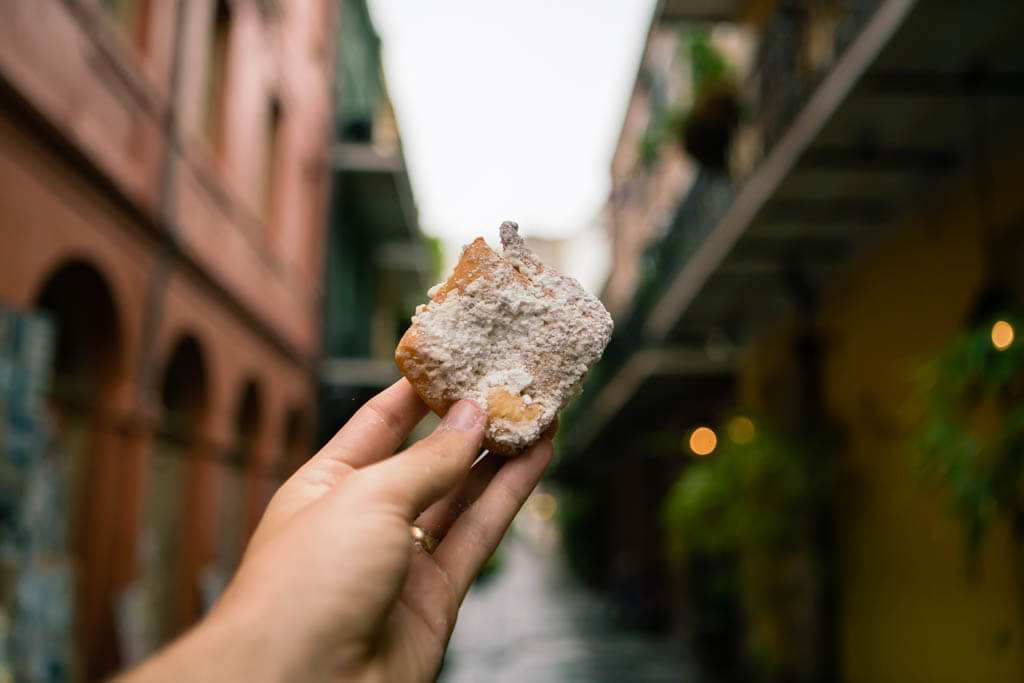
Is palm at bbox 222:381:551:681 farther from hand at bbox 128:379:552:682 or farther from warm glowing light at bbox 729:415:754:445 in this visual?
warm glowing light at bbox 729:415:754:445

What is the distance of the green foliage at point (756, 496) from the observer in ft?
28.9

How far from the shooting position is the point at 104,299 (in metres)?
7.66

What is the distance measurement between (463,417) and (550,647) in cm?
1552

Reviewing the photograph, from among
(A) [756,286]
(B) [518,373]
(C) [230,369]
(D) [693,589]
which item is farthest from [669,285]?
(B) [518,373]

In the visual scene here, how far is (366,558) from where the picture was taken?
4.94 feet

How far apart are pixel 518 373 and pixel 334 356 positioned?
45.8 ft

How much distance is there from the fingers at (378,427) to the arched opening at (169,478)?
6.95 m

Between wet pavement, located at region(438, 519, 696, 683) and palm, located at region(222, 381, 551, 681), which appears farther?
wet pavement, located at region(438, 519, 696, 683)

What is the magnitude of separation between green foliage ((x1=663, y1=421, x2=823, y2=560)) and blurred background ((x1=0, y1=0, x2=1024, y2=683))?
0.03m

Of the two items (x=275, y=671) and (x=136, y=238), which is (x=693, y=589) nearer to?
(x=136, y=238)

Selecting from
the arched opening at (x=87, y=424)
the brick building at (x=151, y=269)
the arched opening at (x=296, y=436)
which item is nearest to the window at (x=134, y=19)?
the brick building at (x=151, y=269)

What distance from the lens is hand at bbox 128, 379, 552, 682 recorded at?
134cm

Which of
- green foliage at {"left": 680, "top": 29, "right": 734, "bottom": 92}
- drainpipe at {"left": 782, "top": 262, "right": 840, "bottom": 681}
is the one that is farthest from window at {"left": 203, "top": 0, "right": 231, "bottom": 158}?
drainpipe at {"left": 782, "top": 262, "right": 840, "bottom": 681}

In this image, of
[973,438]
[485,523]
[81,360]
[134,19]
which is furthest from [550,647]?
[485,523]
